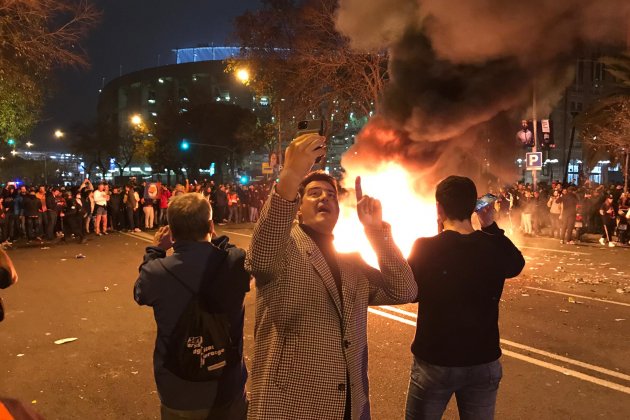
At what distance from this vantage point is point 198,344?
243 centimetres

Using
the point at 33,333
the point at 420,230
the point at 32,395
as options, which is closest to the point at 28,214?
the point at 33,333

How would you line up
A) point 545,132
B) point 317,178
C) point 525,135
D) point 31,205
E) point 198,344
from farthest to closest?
point 545,132 < point 525,135 < point 31,205 < point 317,178 < point 198,344

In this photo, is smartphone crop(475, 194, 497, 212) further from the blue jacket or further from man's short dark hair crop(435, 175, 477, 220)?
the blue jacket

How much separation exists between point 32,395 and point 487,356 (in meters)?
4.04

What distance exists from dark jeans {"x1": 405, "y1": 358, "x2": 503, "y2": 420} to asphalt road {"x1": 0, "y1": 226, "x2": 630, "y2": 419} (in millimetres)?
1640

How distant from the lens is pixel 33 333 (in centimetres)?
657

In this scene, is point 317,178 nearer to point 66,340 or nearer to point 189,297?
point 189,297

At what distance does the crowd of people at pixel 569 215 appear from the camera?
1559cm

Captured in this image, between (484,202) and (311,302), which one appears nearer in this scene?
(311,302)

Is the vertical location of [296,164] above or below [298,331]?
above

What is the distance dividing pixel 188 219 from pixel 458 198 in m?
Answer: 1.44

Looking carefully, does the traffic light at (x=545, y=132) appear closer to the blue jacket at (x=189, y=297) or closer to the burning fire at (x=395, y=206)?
the burning fire at (x=395, y=206)

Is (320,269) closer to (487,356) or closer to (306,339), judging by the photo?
(306,339)

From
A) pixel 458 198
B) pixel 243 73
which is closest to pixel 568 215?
pixel 243 73
